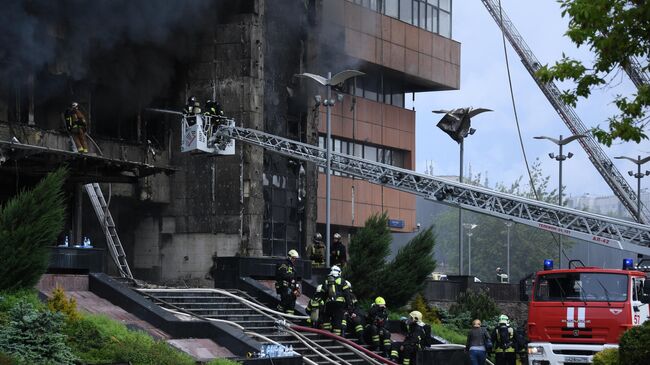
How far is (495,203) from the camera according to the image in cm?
3334

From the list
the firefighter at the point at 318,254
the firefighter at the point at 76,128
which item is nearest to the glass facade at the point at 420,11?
the firefighter at the point at 318,254

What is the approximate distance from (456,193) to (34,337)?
1730 centimetres

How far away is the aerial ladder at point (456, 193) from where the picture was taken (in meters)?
31.2

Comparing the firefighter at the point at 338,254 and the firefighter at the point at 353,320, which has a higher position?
the firefighter at the point at 338,254

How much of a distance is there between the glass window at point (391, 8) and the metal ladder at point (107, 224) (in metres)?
21.2

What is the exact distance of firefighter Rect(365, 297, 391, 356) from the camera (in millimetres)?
27438

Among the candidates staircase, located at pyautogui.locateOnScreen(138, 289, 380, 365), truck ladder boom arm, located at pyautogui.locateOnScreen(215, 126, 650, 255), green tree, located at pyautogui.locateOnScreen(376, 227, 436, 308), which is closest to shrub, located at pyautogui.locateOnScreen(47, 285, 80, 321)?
staircase, located at pyautogui.locateOnScreen(138, 289, 380, 365)

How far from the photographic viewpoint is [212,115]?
3575 centimetres

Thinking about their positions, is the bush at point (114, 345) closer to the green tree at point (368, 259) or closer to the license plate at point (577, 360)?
the license plate at point (577, 360)

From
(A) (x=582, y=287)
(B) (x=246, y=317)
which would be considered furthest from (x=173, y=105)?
(A) (x=582, y=287)

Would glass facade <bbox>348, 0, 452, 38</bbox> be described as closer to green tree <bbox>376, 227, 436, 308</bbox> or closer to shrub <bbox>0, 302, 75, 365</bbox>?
green tree <bbox>376, 227, 436, 308</bbox>

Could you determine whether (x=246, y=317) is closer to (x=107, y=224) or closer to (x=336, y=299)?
(x=336, y=299)

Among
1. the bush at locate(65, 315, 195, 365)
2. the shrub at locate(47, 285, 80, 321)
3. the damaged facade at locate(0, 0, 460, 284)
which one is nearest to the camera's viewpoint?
the bush at locate(65, 315, 195, 365)

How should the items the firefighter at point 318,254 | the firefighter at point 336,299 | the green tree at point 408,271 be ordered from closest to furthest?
the firefighter at point 336,299
the green tree at point 408,271
the firefighter at point 318,254
